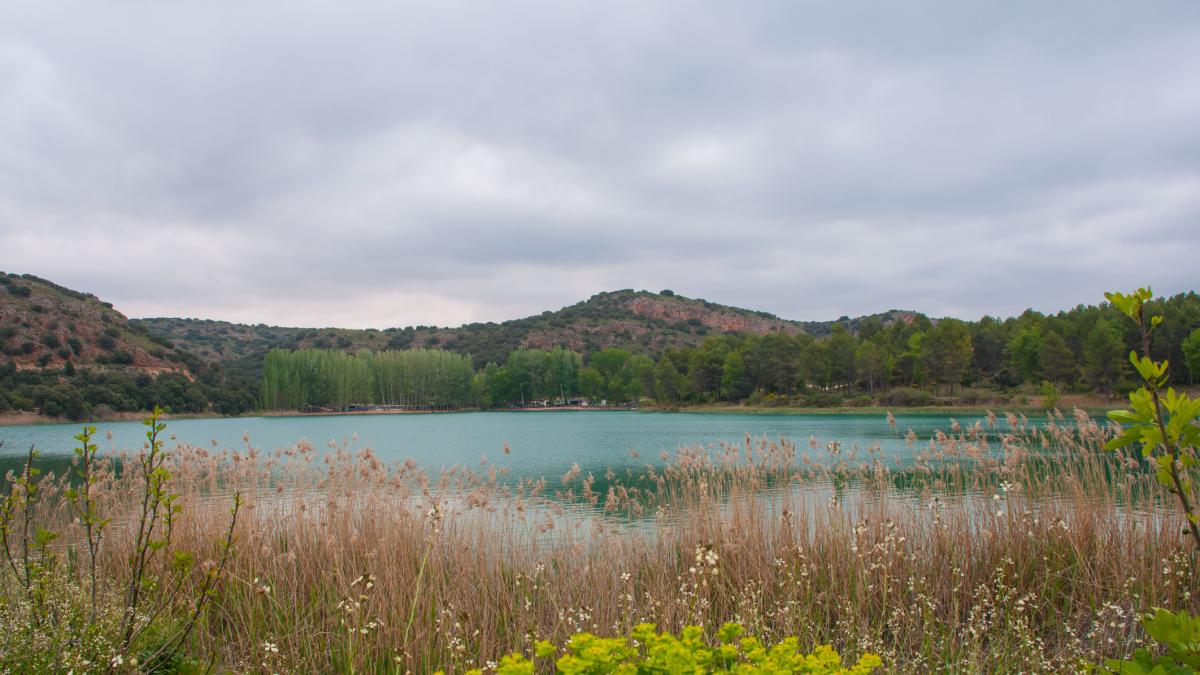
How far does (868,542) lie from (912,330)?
8105 cm

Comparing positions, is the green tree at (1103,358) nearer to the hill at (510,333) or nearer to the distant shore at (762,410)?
the distant shore at (762,410)

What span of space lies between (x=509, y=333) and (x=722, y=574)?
143338mm

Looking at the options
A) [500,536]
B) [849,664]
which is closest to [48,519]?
[500,536]

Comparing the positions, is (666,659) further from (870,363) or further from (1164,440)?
(870,363)

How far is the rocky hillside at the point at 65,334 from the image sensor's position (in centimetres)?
6425

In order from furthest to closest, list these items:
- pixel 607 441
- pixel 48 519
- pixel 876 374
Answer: pixel 876 374 < pixel 607 441 < pixel 48 519

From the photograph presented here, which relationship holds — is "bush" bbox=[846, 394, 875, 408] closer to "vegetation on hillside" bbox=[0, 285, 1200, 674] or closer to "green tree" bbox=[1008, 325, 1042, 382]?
"green tree" bbox=[1008, 325, 1042, 382]

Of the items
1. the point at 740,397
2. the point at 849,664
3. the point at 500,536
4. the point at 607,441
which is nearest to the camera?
the point at 849,664

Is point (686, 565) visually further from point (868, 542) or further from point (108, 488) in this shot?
point (108, 488)

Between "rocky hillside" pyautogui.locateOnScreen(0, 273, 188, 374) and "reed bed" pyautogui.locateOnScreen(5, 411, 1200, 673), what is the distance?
243ft

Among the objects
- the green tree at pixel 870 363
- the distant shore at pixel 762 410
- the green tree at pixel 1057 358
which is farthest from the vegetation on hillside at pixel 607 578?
the green tree at pixel 870 363

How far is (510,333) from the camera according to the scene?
484 feet

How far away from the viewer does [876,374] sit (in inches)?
2800

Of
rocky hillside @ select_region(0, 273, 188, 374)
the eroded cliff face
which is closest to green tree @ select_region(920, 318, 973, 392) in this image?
A: rocky hillside @ select_region(0, 273, 188, 374)
